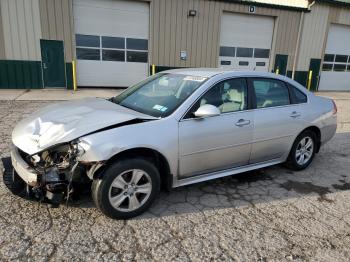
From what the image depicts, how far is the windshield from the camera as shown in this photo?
3.42 m

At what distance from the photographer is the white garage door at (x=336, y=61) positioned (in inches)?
667

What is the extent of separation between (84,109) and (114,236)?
1520 millimetres

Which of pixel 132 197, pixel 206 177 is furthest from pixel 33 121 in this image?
pixel 206 177

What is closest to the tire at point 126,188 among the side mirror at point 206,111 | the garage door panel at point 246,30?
the side mirror at point 206,111

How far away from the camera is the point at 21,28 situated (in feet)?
37.5

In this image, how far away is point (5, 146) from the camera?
16.5 feet

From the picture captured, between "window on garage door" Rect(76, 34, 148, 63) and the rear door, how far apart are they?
10.1 metres

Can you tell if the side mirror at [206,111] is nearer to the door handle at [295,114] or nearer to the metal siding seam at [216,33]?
the door handle at [295,114]

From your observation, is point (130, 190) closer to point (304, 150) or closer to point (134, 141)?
point (134, 141)

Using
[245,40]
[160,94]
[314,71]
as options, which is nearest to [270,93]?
[160,94]

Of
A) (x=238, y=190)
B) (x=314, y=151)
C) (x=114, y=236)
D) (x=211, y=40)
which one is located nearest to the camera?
(x=114, y=236)

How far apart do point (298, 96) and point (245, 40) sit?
1144 cm

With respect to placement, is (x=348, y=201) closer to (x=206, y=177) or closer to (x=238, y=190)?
(x=238, y=190)

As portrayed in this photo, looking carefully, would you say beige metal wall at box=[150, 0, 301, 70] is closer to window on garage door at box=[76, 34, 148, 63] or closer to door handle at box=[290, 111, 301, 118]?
window on garage door at box=[76, 34, 148, 63]
